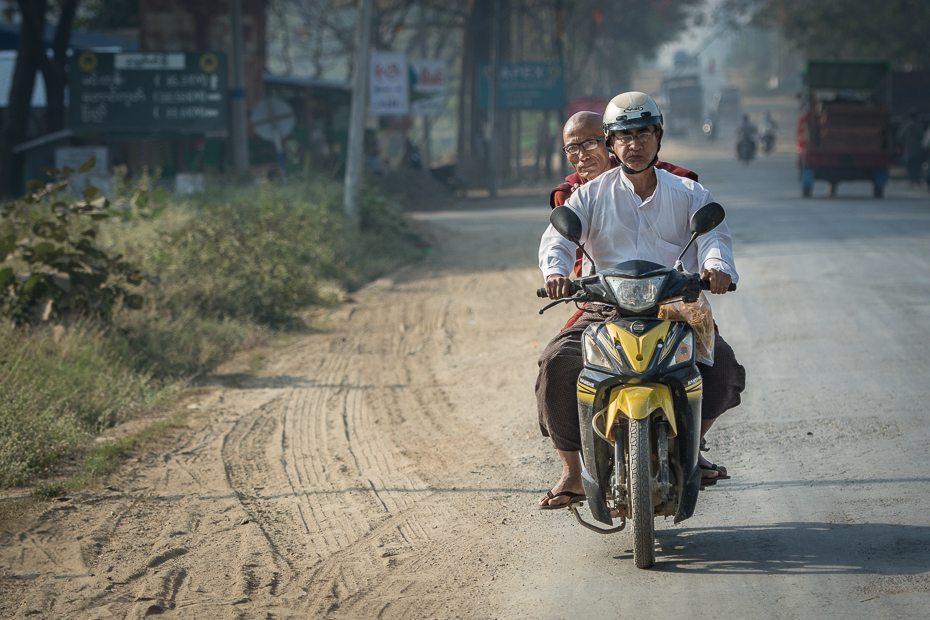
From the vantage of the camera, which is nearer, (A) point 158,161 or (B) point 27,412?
(B) point 27,412

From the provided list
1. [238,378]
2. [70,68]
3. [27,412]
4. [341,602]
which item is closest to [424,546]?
[341,602]

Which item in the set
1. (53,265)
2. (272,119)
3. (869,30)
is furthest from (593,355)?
(869,30)

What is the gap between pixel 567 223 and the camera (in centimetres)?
337

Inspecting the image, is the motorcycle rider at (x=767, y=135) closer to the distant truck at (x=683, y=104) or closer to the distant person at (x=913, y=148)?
the distant person at (x=913, y=148)

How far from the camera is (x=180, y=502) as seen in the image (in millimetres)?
4633

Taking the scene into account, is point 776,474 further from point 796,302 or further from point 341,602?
point 796,302

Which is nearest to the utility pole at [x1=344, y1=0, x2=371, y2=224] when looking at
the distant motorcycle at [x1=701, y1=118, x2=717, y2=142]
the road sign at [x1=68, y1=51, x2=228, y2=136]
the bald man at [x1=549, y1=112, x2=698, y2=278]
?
the road sign at [x1=68, y1=51, x2=228, y2=136]

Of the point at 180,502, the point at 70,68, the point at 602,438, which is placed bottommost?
the point at 180,502

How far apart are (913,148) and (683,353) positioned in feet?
72.6

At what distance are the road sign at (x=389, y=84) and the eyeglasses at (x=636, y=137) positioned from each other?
→ 1838cm

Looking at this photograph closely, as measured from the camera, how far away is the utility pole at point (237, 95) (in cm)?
1717

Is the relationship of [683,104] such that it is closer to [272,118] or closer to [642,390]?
[272,118]

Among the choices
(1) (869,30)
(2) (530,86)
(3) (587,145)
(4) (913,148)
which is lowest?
(3) (587,145)

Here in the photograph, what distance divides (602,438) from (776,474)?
4.86 ft
